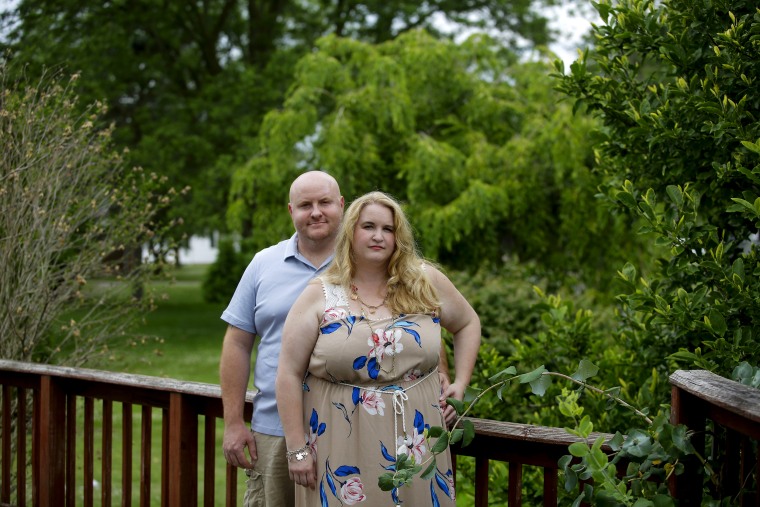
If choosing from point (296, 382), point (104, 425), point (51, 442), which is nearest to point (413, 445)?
point (296, 382)

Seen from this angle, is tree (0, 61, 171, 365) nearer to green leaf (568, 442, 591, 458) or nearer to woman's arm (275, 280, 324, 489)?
woman's arm (275, 280, 324, 489)

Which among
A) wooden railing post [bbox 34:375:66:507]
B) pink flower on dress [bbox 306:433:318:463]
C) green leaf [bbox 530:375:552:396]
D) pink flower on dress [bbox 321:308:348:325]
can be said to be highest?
pink flower on dress [bbox 321:308:348:325]

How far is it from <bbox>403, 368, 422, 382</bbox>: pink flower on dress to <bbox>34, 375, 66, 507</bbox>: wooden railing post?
89.5 inches

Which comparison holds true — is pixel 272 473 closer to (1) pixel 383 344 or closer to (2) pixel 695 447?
(1) pixel 383 344

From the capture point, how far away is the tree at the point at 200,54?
17.3 m

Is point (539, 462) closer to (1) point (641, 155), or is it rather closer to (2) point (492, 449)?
(2) point (492, 449)

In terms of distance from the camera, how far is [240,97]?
58.7 ft

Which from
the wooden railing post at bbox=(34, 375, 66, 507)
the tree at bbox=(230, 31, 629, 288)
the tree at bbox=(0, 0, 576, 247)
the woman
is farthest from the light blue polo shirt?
the tree at bbox=(0, 0, 576, 247)

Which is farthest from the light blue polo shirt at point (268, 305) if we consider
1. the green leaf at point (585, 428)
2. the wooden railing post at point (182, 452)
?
the green leaf at point (585, 428)

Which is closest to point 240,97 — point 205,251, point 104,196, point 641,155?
point 104,196

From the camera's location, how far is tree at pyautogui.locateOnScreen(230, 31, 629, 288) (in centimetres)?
1048

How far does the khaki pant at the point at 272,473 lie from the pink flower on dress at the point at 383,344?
1.84ft

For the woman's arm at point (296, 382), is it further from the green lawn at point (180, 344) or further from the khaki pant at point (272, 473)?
the green lawn at point (180, 344)

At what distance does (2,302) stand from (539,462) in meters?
3.51
